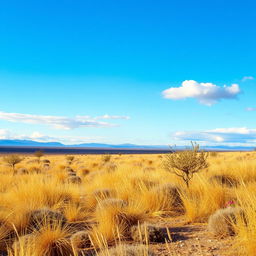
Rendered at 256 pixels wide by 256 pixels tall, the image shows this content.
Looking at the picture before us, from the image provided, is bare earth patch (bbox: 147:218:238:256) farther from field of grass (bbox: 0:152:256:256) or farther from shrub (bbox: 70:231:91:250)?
shrub (bbox: 70:231:91:250)

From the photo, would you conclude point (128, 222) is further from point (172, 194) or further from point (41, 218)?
point (172, 194)

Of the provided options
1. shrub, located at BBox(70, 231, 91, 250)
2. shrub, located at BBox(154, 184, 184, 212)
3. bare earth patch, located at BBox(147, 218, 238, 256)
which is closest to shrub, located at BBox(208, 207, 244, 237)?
bare earth patch, located at BBox(147, 218, 238, 256)

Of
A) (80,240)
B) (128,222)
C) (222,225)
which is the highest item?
(222,225)

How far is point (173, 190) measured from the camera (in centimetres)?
810

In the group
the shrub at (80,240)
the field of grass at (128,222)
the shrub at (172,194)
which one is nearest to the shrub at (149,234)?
the field of grass at (128,222)

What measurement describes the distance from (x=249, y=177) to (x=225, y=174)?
3.08 feet

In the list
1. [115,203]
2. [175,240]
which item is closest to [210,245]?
[175,240]

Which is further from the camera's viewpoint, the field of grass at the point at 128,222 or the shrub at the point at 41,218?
the shrub at the point at 41,218

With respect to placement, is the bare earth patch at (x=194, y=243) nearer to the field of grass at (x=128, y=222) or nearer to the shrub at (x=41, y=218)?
the field of grass at (x=128, y=222)

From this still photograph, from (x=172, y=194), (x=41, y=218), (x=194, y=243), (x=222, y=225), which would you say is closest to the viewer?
(x=194, y=243)

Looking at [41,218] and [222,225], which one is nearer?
[222,225]

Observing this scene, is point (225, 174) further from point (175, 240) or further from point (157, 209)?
point (175, 240)

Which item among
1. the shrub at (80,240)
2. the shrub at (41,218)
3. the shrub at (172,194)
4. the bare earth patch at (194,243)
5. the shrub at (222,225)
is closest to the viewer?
the bare earth patch at (194,243)

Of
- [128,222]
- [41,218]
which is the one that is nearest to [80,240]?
[128,222]
